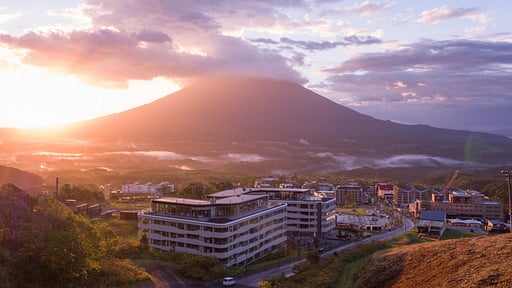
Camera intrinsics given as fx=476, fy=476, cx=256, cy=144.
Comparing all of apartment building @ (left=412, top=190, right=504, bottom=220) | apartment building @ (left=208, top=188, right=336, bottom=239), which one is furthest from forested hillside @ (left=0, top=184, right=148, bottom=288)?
apartment building @ (left=412, top=190, right=504, bottom=220)

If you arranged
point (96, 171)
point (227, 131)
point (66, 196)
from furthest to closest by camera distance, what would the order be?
point (227, 131)
point (96, 171)
point (66, 196)

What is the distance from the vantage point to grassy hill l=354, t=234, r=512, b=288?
46.3 ft

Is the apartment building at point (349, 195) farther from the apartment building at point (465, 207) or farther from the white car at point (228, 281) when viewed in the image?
the white car at point (228, 281)

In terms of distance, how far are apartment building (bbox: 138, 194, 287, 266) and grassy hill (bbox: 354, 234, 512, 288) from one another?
9412 millimetres

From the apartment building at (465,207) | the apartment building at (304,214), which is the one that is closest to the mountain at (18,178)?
the apartment building at (304,214)

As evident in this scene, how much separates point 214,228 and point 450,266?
13574 mm

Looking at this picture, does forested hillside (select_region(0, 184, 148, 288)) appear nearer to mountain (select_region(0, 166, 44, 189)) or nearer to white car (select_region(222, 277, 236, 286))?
white car (select_region(222, 277, 236, 286))

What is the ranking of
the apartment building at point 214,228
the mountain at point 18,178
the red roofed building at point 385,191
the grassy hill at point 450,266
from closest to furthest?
the grassy hill at point 450,266, the apartment building at point 214,228, the mountain at point 18,178, the red roofed building at point 385,191

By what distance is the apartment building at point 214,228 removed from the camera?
87.2 feet

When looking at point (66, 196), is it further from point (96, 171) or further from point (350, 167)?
point (350, 167)

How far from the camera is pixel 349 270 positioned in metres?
25.4

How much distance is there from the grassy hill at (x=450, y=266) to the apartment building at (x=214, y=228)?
371 inches

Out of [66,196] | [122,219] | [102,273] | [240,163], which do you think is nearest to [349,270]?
[102,273]

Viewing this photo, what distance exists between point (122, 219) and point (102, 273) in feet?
66.4
